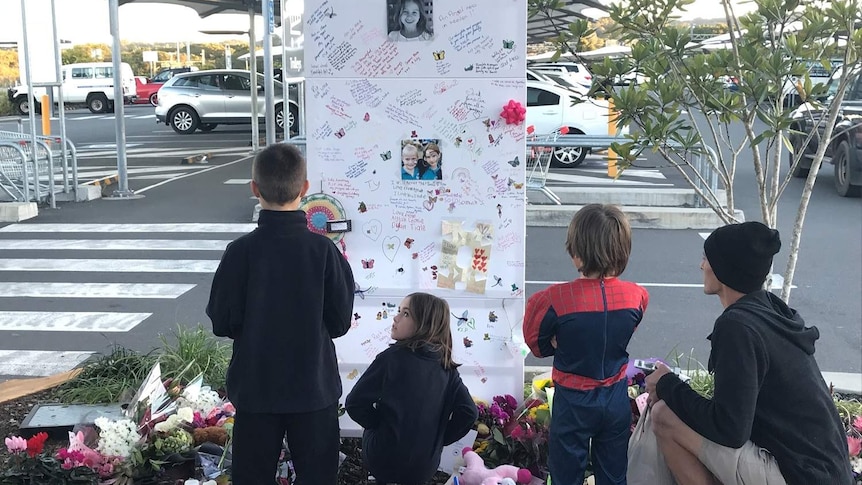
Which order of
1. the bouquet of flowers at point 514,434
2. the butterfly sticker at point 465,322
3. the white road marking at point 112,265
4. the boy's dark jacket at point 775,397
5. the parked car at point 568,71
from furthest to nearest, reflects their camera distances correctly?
the parked car at point 568,71 < the white road marking at point 112,265 < the butterfly sticker at point 465,322 < the bouquet of flowers at point 514,434 < the boy's dark jacket at point 775,397

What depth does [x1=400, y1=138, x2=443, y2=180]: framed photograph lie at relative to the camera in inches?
160

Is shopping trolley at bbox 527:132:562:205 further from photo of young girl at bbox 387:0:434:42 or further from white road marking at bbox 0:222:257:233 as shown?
photo of young girl at bbox 387:0:434:42

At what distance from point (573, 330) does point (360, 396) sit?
→ 85cm

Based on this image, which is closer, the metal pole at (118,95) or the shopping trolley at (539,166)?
the shopping trolley at (539,166)

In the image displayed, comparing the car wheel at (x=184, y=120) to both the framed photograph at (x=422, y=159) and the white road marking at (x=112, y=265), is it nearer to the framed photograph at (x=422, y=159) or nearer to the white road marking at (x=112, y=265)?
the white road marking at (x=112, y=265)

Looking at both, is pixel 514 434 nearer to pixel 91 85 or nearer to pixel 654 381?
pixel 654 381

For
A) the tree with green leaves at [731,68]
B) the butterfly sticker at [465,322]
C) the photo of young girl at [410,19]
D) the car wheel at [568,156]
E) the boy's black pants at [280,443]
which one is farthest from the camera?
the car wheel at [568,156]

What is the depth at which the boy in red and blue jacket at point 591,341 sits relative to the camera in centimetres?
314

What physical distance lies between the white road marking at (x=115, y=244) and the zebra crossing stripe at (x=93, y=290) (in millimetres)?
1518

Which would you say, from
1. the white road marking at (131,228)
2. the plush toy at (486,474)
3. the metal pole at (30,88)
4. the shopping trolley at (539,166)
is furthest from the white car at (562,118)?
the plush toy at (486,474)

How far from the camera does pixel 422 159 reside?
409cm

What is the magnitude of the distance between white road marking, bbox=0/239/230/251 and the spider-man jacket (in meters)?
6.95

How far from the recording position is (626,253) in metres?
3.22

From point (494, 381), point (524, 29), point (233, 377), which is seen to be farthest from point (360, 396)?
point (524, 29)
